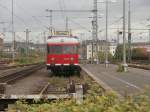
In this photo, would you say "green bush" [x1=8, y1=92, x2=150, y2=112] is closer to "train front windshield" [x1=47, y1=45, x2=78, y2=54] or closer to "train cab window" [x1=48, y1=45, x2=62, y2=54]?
"train front windshield" [x1=47, y1=45, x2=78, y2=54]

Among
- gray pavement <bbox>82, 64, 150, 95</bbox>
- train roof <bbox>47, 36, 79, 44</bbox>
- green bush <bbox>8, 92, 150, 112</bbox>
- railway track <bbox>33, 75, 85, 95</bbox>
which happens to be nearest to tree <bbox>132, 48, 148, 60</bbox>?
gray pavement <bbox>82, 64, 150, 95</bbox>

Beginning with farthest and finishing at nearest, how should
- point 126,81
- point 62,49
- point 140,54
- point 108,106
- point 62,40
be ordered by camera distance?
1. point 140,54
2. point 62,49
3. point 62,40
4. point 126,81
5. point 108,106

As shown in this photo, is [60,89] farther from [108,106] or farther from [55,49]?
[55,49]

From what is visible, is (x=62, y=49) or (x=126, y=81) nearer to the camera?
(x=126, y=81)

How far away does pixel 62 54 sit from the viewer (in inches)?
1571

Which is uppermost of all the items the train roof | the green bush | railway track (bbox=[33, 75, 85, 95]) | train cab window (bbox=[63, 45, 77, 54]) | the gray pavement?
the train roof

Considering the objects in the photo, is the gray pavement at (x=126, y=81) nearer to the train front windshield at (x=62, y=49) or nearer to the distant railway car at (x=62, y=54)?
the distant railway car at (x=62, y=54)

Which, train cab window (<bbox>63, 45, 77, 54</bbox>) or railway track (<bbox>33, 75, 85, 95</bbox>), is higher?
train cab window (<bbox>63, 45, 77, 54</bbox>)

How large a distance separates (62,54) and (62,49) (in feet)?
1.38

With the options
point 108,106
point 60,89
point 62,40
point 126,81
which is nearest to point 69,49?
point 62,40

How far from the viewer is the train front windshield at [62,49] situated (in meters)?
39.7

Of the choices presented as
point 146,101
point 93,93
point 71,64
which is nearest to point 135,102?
point 146,101

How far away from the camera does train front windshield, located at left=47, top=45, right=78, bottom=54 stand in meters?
39.7

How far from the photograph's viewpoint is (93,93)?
8484mm
